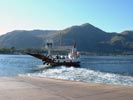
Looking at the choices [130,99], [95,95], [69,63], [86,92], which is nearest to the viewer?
[130,99]

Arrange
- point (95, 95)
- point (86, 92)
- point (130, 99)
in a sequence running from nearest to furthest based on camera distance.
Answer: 1. point (130, 99)
2. point (95, 95)
3. point (86, 92)

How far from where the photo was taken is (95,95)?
425 inches

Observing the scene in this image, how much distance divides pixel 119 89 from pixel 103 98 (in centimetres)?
225

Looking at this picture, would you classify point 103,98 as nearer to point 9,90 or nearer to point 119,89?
point 119,89

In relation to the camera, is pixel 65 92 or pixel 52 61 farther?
pixel 52 61

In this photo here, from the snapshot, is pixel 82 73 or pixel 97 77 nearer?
pixel 97 77

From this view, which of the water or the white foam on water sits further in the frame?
the water

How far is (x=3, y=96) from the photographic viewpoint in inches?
408

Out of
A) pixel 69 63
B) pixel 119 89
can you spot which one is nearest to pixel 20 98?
pixel 119 89

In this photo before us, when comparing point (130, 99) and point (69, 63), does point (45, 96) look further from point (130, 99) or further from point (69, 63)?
point (69, 63)

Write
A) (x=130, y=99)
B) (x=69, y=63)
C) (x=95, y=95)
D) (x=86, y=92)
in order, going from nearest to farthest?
1. (x=130, y=99)
2. (x=95, y=95)
3. (x=86, y=92)
4. (x=69, y=63)

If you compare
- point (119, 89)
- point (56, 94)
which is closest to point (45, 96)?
point (56, 94)

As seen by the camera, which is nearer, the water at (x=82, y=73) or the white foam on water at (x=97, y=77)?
the white foam on water at (x=97, y=77)

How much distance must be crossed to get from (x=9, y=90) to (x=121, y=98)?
4418 mm
